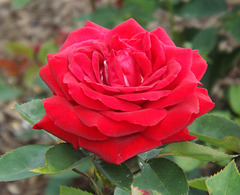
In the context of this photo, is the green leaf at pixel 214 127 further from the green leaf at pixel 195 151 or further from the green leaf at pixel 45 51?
the green leaf at pixel 45 51

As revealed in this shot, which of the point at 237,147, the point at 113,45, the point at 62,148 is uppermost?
the point at 113,45

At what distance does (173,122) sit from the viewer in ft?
1.80

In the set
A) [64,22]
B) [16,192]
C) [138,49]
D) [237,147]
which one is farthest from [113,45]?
[64,22]

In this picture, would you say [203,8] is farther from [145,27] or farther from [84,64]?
[84,64]

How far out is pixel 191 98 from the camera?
576 millimetres

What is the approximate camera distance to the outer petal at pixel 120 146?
1.81 ft

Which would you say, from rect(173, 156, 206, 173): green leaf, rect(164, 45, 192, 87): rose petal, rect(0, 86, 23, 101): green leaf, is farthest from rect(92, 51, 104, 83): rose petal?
rect(0, 86, 23, 101): green leaf

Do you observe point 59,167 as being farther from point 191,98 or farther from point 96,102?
point 191,98

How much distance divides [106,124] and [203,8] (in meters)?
1.40

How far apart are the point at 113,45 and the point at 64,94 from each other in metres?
0.12

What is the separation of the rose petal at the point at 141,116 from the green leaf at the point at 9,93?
1.53 metres

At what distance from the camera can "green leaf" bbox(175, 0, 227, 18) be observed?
180 cm

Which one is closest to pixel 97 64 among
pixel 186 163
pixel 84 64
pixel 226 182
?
pixel 84 64

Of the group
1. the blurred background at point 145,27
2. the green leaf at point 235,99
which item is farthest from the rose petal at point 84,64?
the green leaf at point 235,99
